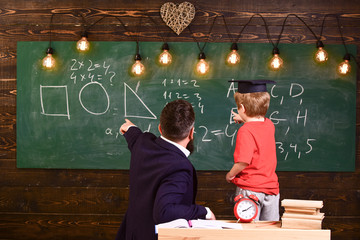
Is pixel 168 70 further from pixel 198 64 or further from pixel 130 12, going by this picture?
pixel 130 12

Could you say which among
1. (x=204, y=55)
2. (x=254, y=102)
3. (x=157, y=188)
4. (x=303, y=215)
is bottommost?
(x=303, y=215)

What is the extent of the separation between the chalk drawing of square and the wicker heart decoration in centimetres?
110

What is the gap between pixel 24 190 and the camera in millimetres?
3264

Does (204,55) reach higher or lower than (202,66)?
higher

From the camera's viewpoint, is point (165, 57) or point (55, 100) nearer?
point (165, 57)

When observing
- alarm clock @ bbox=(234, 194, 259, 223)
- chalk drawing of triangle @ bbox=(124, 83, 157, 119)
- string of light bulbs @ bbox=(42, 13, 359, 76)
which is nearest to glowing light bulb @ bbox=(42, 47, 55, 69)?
string of light bulbs @ bbox=(42, 13, 359, 76)

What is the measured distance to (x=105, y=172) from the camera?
3.24 m

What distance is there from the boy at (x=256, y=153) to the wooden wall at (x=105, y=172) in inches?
40.0

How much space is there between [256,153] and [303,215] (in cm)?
76

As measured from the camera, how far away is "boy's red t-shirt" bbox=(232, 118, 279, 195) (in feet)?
7.07

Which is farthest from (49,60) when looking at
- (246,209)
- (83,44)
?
(246,209)

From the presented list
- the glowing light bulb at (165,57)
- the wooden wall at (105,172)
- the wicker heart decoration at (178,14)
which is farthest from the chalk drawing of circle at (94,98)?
the wicker heart decoration at (178,14)

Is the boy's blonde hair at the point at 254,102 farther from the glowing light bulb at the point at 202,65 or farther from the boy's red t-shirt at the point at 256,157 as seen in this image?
the glowing light bulb at the point at 202,65

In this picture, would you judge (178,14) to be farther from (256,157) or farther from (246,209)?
(246,209)
